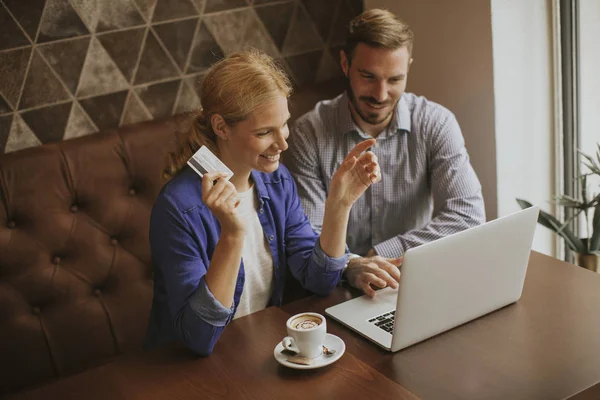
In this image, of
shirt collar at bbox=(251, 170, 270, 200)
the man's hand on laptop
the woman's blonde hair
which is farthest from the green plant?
the woman's blonde hair

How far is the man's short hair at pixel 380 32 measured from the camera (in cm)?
197

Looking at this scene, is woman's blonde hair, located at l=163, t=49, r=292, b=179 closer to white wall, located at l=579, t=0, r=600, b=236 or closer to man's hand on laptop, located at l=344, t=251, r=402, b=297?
man's hand on laptop, located at l=344, t=251, r=402, b=297

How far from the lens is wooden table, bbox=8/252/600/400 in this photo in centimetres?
117

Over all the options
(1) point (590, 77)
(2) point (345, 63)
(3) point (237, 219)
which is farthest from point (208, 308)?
(1) point (590, 77)

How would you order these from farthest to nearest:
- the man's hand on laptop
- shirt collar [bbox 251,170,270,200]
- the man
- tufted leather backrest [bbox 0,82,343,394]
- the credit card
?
1. the man
2. tufted leather backrest [bbox 0,82,343,394]
3. shirt collar [bbox 251,170,270,200]
4. the man's hand on laptop
5. the credit card

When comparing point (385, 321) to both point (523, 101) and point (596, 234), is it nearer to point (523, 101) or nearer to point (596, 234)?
point (596, 234)

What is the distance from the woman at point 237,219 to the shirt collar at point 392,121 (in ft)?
1.31

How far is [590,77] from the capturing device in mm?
2406

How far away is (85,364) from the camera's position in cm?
200

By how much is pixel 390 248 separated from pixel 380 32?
60 centimetres

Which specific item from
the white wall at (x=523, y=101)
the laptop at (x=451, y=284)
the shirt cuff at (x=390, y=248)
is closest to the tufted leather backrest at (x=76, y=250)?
the shirt cuff at (x=390, y=248)

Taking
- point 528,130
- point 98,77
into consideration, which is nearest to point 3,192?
point 98,77

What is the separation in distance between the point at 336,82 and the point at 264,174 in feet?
2.69

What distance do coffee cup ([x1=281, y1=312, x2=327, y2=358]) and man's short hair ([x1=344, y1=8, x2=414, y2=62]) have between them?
0.96 metres
